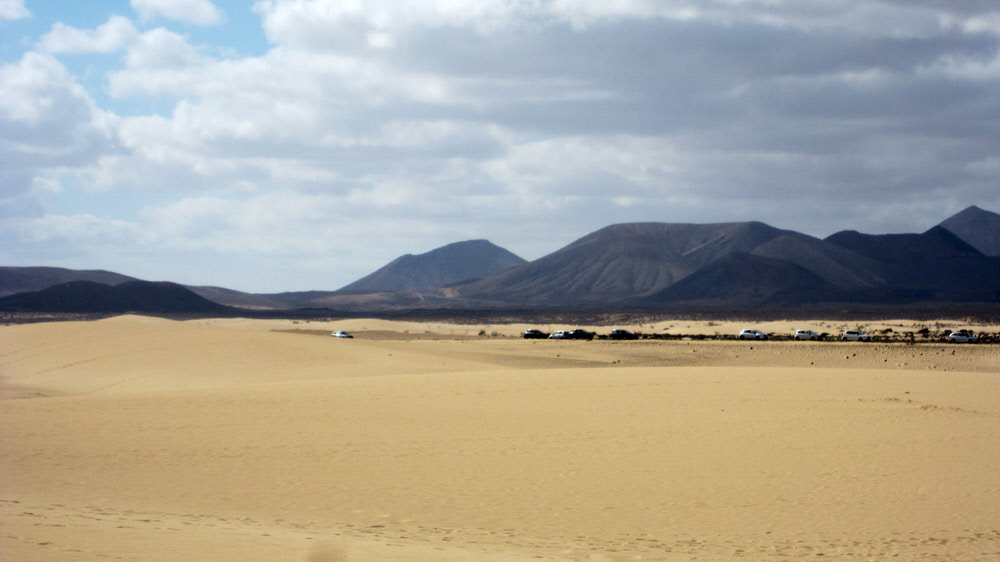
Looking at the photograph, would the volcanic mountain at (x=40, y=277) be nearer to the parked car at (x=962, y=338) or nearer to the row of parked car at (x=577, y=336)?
the row of parked car at (x=577, y=336)

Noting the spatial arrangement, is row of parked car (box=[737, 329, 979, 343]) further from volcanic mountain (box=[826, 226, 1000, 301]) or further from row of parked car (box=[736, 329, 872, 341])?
volcanic mountain (box=[826, 226, 1000, 301])

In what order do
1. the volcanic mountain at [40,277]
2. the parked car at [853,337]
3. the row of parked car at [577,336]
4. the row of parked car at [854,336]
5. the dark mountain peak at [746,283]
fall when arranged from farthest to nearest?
the volcanic mountain at [40,277] → the dark mountain peak at [746,283] → the row of parked car at [577,336] → the parked car at [853,337] → the row of parked car at [854,336]

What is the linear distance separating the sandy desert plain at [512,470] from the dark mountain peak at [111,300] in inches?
3848

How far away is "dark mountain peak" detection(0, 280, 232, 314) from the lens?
114438mm

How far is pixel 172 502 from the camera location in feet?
35.2

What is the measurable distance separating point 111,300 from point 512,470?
400 feet

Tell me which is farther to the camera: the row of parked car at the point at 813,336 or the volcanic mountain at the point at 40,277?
the volcanic mountain at the point at 40,277

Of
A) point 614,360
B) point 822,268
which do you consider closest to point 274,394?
point 614,360

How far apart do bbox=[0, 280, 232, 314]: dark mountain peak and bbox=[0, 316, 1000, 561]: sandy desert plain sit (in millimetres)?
97742

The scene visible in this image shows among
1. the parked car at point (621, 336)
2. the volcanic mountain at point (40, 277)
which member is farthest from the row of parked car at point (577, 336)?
the volcanic mountain at point (40, 277)

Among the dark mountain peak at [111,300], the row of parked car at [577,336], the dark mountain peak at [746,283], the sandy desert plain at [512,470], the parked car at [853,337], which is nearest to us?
the sandy desert plain at [512,470]

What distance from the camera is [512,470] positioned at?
42.8 feet

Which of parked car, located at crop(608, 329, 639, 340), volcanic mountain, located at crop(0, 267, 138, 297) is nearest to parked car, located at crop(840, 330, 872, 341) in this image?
parked car, located at crop(608, 329, 639, 340)

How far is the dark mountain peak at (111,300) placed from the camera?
11444 cm
